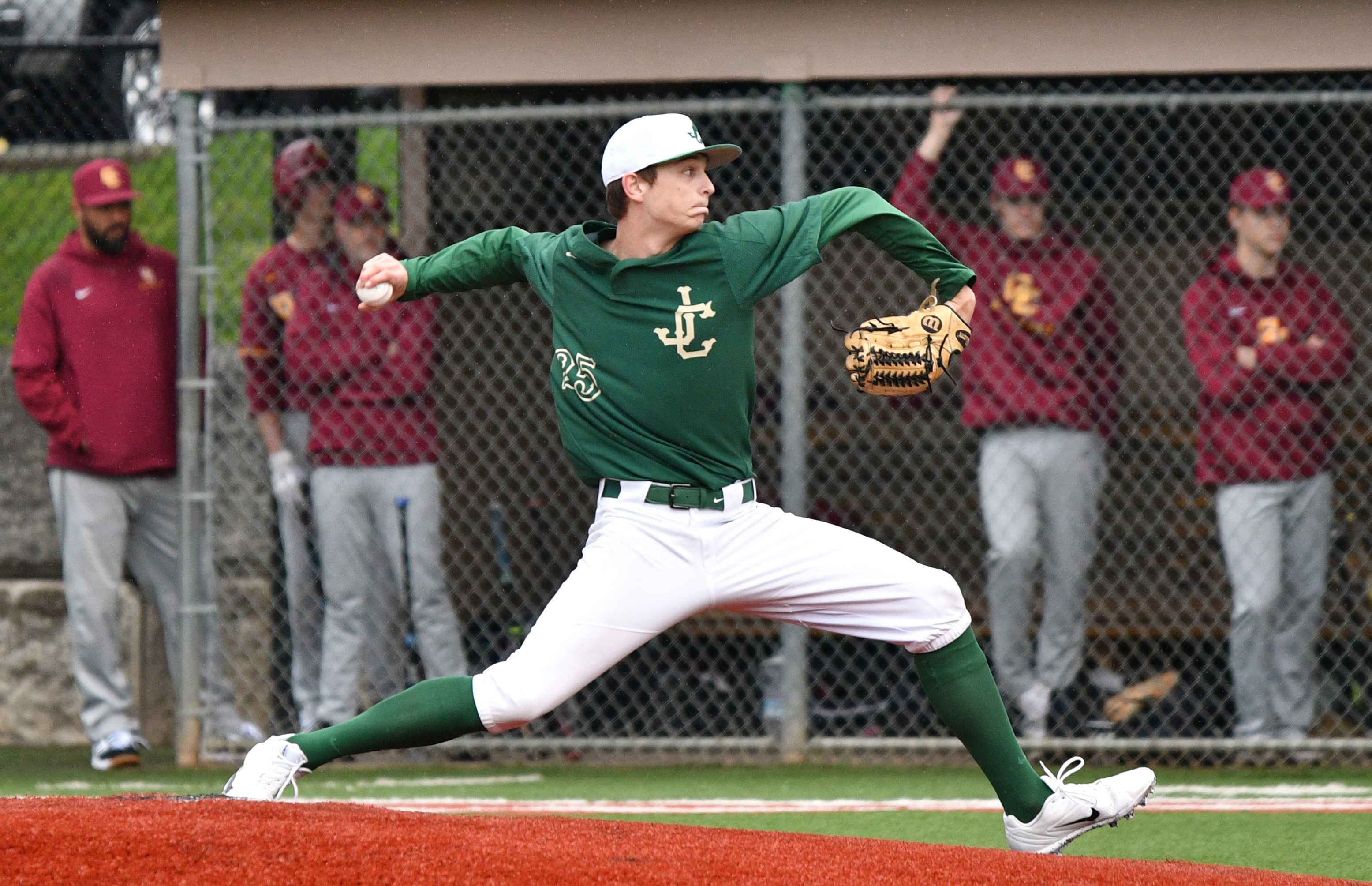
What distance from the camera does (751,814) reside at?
5.05 m

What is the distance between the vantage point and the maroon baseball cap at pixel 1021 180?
6.12 metres

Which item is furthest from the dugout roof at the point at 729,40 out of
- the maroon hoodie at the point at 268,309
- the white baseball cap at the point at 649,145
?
the white baseball cap at the point at 649,145

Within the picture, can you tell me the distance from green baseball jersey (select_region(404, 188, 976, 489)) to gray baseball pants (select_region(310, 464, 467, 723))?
8.73ft

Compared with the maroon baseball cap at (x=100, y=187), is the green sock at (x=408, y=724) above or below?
below

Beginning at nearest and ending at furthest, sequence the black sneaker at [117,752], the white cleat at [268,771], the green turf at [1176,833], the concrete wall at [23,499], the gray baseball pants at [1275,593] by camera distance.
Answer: the white cleat at [268,771] < the green turf at [1176,833] < the gray baseball pants at [1275,593] < the black sneaker at [117,752] < the concrete wall at [23,499]

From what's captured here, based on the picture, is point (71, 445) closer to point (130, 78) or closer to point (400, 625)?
point (400, 625)

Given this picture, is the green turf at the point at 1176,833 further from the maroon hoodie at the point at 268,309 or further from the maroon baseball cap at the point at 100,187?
the maroon baseball cap at the point at 100,187

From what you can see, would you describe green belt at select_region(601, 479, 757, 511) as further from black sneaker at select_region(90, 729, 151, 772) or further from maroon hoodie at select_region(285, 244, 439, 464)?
black sneaker at select_region(90, 729, 151, 772)

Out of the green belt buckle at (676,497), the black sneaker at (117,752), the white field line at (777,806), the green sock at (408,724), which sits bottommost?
the black sneaker at (117,752)

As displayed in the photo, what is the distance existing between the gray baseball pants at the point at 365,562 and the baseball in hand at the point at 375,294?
267 cm

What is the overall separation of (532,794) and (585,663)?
6.92 ft

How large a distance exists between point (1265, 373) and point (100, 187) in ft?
15.8

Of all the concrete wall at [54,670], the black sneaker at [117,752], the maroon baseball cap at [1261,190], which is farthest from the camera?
the concrete wall at [54,670]

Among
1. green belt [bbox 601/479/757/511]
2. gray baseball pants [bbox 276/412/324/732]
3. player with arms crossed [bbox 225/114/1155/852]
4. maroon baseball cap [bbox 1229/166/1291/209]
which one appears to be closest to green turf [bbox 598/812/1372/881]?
player with arms crossed [bbox 225/114/1155/852]
